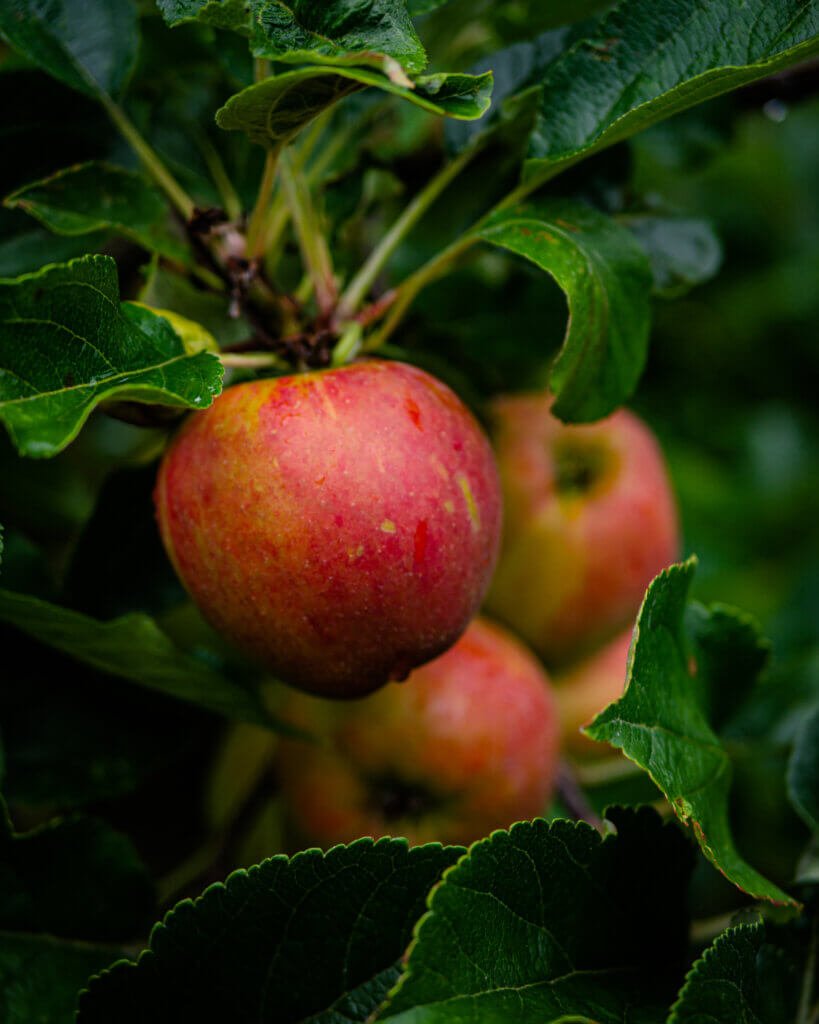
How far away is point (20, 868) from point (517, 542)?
55cm

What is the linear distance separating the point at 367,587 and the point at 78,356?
217 mm

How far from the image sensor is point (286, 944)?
564 millimetres

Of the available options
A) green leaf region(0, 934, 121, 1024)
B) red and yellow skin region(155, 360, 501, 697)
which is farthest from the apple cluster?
green leaf region(0, 934, 121, 1024)

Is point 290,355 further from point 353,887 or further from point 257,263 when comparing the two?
point 353,887

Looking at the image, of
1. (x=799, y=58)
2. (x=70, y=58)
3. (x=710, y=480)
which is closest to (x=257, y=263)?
(x=70, y=58)

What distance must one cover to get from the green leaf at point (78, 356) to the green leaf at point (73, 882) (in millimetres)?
322

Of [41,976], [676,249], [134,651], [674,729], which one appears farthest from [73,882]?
[676,249]

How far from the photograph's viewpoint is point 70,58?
28.5 inches

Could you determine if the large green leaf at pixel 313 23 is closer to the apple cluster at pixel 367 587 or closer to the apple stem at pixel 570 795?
the apple cluster at pixel 367 587

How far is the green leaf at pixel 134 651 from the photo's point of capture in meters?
0.63

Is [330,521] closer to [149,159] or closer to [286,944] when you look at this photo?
[286,944]

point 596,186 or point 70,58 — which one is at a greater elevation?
point 70,58

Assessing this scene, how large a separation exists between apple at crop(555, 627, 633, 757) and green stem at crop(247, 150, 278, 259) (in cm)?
62

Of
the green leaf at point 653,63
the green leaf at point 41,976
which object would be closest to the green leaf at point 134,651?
the green leaf at point 41,976
